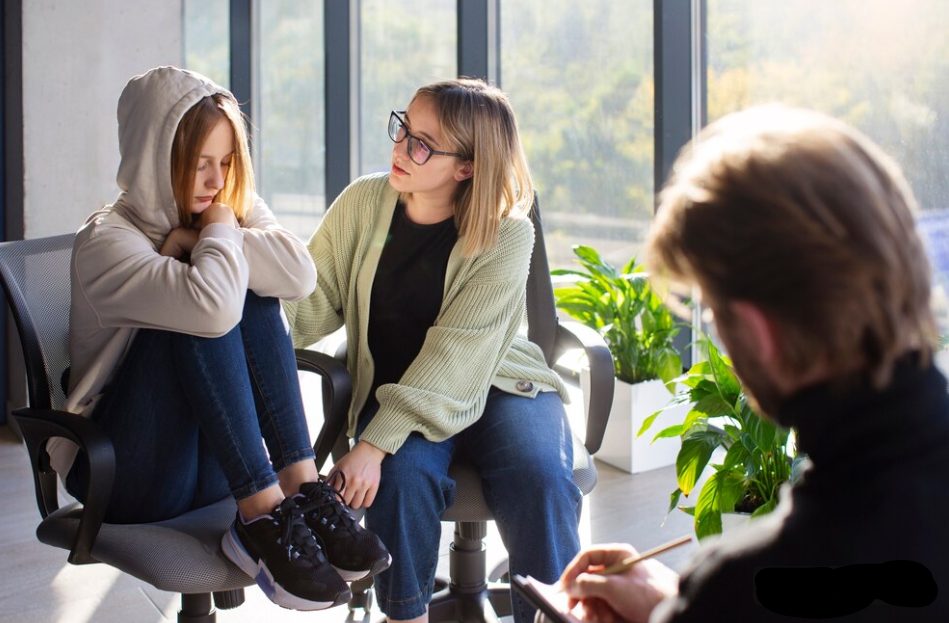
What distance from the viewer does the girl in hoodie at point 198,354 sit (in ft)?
Answer: 5.67

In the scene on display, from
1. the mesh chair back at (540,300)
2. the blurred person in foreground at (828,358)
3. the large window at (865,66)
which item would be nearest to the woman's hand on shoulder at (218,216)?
the mesh chair back at (540,300)

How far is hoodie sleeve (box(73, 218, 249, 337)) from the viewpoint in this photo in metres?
1.73

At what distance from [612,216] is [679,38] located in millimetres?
734

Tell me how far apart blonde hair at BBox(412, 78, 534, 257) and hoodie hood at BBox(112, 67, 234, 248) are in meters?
0.45

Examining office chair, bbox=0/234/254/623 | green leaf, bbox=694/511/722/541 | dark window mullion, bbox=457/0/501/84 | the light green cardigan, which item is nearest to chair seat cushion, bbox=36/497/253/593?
office chair, bbox=0/234/254/623

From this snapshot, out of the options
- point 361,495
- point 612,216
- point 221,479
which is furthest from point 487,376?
point 612,216

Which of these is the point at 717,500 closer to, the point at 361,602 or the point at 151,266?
the point at 361,602

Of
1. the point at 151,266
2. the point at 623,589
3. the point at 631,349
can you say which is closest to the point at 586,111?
the point at 631,349

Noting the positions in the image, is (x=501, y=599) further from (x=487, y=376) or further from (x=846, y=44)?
(x=846, y=44)

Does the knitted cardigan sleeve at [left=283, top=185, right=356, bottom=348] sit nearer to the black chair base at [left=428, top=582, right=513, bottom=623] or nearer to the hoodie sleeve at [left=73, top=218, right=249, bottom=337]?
the hoodie sleeve at [left=73, top=218, right=249, bottom=337]

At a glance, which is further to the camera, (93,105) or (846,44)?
(93,105)

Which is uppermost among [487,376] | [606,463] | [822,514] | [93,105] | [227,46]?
[227,46]

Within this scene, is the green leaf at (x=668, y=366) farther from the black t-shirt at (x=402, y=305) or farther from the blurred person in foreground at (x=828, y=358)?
the blurred person in foreground at (x=828, y=358)

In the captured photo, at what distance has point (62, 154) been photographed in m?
3.85
